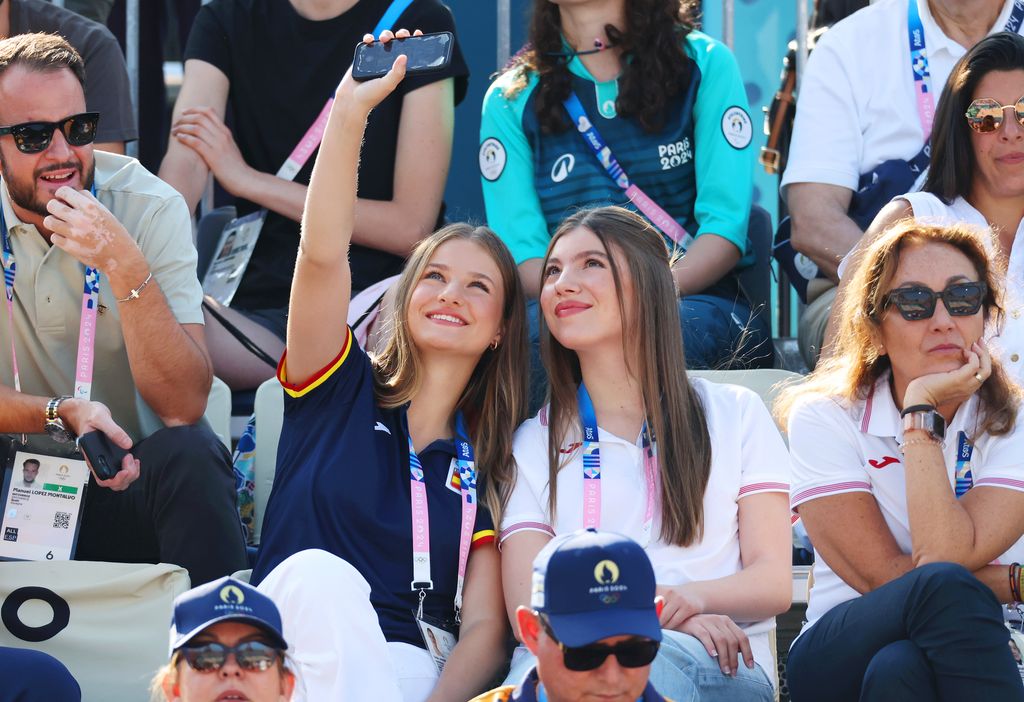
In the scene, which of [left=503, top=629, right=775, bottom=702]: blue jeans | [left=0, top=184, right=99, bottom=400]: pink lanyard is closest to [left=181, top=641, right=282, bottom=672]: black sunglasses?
[left=503, top=629, right=775, bottom=702]: blue jeans

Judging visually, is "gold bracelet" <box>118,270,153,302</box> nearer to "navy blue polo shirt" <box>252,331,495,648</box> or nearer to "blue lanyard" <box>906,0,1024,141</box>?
"navy blue polo shirt" <box>252,331,495,648</box>

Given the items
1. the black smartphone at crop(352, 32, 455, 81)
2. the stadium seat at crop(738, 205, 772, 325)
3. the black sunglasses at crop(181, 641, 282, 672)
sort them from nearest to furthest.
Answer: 1. the black sunglasses at crop(181, 641, 282, 672)
2. the black smartphone at crop(352, 32, 455, 81)
3. the stadium seat at crop(738, 205, 772, 325)

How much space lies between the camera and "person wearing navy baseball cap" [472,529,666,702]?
2289 mm

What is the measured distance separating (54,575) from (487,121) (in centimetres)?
217

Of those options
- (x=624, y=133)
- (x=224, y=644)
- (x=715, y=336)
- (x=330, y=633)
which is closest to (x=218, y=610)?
(x=224, y=644)

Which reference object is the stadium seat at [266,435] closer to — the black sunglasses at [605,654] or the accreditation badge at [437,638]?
the accreditation badge at [437,638]

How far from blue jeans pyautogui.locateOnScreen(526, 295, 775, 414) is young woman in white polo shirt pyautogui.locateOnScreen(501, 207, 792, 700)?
0.50 m

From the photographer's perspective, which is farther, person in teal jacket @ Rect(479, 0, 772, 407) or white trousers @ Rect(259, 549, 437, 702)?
person in teal jacket @ Rect(479, 0, 772, 407)

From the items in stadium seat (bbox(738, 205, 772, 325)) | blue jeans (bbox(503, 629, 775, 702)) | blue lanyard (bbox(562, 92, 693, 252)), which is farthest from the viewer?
stadium seat (bbox(738, 205, 772, 325))

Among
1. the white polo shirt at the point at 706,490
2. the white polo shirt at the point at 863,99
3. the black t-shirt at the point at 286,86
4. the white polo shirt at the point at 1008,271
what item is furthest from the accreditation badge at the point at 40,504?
the white polo shirt at the point at 863,99

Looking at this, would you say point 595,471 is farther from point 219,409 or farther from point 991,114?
point 991,114

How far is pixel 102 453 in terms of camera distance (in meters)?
3.37

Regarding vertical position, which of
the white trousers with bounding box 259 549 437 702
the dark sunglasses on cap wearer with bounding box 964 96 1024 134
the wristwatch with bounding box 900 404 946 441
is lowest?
the white trousers with bounding box 259 549 437 702

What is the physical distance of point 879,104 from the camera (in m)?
4.71
